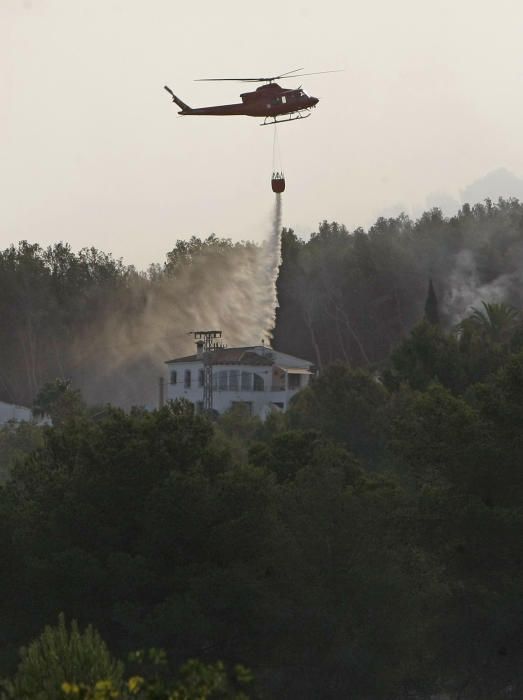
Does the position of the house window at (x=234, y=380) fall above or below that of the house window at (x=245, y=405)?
above

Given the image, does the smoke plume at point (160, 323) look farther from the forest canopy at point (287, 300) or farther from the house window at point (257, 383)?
the house window at point (257, 383)

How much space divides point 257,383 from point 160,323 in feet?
169

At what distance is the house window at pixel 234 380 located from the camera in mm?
130875

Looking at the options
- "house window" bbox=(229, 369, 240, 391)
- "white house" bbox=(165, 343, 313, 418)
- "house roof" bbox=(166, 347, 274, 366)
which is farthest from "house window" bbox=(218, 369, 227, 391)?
Answer: "house roof" bbox=(166, 347, 274, 366)

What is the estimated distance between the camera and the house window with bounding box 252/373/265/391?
5176 inches

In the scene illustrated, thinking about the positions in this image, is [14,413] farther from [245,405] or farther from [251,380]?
[245,405]

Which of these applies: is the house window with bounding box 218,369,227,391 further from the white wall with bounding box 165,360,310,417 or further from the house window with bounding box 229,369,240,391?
the house window with bounding box 229,369,240,391

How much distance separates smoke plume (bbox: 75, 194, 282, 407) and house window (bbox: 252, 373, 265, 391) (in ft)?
97.7

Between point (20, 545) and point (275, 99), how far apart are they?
42974mm

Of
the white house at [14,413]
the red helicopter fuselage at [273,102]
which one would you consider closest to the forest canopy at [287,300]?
the white house at [14,413]

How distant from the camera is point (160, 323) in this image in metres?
182

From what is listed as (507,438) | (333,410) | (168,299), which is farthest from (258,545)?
(168,299)

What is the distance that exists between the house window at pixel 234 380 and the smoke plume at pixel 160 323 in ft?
98.3

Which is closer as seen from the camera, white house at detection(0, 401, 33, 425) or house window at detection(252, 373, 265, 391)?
house window at detection(252, 373, 265, 391)
